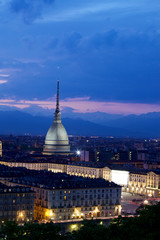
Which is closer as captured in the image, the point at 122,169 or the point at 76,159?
the point at 122,169

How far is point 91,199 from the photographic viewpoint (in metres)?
84.6

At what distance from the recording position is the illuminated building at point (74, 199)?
3191 inches

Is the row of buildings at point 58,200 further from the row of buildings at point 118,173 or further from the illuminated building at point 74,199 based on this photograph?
the row of buildings at point 118,173

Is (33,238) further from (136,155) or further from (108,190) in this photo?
(136,155)

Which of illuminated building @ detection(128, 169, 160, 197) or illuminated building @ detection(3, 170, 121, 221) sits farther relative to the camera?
illuminated building @ detection(128, 169, 160, 197)

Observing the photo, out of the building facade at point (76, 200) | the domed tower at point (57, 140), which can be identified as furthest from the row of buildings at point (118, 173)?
the building facade at point (76, 200)

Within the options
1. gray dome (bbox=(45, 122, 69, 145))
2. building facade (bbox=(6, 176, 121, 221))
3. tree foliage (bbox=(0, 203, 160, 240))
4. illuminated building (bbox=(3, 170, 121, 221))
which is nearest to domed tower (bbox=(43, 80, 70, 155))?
gray dome (bbox=(45, 122, 69, 145))

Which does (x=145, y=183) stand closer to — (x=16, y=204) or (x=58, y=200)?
(x=58, y=200)

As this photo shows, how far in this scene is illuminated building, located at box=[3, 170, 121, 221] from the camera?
81.1 m

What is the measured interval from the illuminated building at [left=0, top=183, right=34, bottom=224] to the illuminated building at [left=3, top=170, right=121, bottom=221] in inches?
117

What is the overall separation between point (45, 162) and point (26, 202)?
69514 mm

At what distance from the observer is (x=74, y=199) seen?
82.9 meters

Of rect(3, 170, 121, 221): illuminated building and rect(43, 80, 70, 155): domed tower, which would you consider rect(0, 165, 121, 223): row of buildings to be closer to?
rect(3, 170, 121, 221): illuminated building

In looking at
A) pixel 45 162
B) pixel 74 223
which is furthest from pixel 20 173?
pixel 45 162
